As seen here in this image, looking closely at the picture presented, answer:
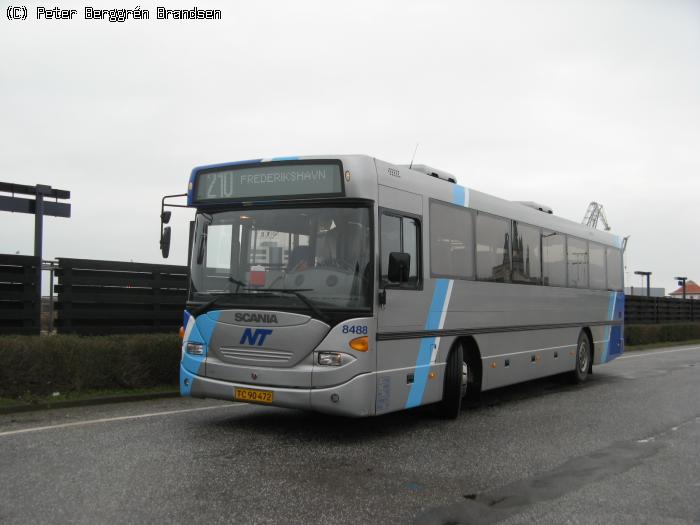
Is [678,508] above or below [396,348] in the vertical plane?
below

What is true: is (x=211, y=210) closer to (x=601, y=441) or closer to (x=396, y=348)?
(x=396, y=348)

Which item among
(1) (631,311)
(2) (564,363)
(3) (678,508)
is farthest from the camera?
(1) (631,311)

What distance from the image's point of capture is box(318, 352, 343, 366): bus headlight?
24.3ft

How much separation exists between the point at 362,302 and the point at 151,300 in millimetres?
7125

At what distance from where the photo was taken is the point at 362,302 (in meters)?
7.50

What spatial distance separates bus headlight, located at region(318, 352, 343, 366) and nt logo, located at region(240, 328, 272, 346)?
2.12ft

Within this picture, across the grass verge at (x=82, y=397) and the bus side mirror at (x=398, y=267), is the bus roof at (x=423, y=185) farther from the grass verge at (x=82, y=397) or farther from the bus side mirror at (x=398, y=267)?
the grass verge at (x=82, y=397)

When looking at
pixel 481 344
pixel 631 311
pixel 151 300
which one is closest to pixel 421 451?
pixel 481 344

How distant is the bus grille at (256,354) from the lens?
7.61 m

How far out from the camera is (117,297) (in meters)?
12.9

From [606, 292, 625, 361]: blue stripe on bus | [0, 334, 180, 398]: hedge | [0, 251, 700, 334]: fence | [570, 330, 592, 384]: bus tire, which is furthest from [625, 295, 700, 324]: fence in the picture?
[0, 334, 180, 398]: hedge

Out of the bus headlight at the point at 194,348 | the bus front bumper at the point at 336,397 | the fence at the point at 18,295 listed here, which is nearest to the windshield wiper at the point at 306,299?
the bus front bumper at the point at 336,397

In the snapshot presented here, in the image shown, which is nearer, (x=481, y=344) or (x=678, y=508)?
(x=678, y=508)

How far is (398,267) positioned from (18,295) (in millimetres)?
6764
